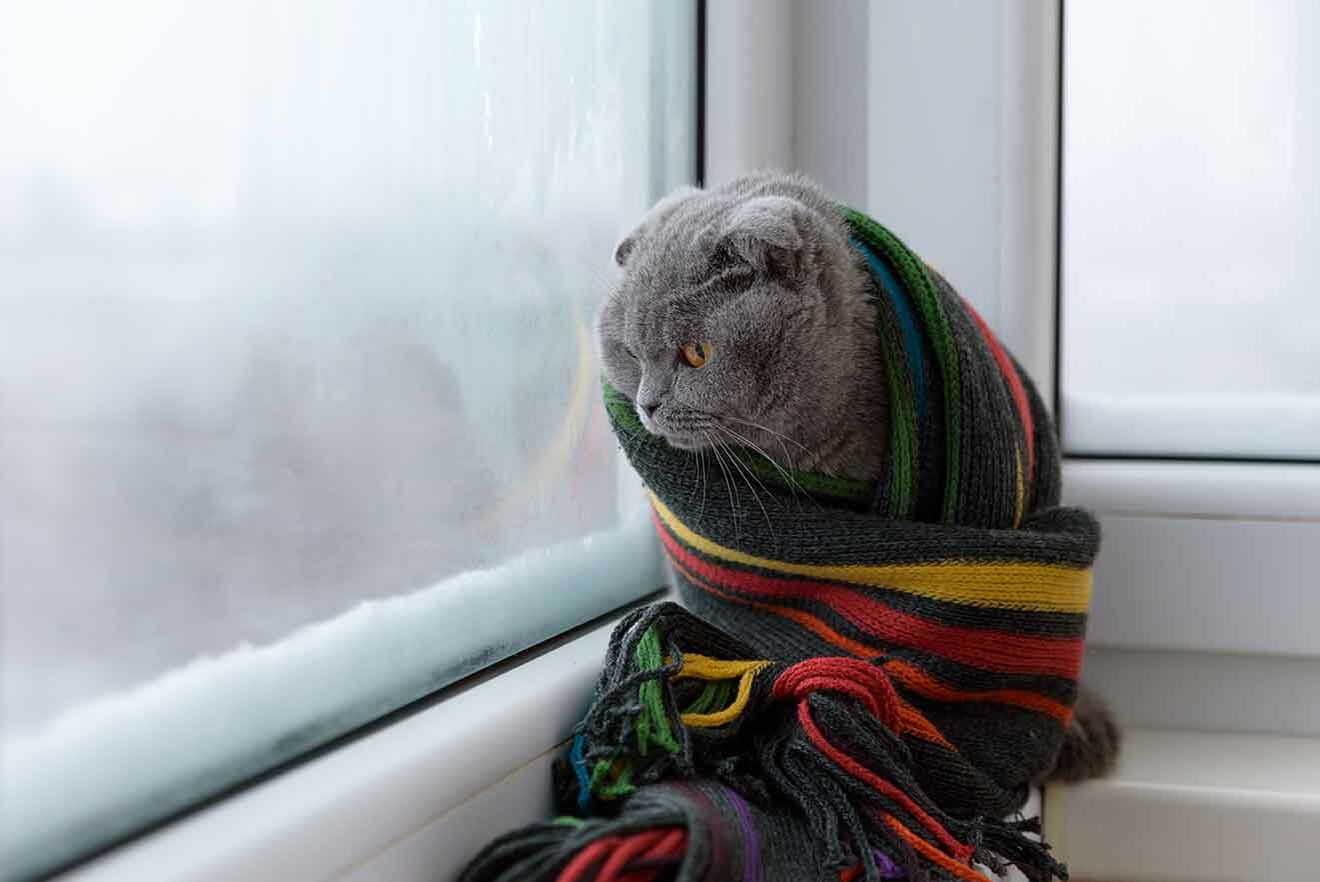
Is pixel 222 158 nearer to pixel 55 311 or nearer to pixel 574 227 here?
pixel 55 311

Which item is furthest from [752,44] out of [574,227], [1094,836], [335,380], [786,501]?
[1094,836]

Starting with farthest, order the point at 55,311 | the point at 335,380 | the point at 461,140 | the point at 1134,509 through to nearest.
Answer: the point at 1134,509 < the point at 461,140 < the point at 335,380 < the point at 55,311

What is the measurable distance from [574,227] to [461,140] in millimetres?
194

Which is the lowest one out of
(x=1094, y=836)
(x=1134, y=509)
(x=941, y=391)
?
(x=1094, y=836)

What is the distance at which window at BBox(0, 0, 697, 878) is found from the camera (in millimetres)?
444

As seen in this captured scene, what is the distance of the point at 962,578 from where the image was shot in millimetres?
726

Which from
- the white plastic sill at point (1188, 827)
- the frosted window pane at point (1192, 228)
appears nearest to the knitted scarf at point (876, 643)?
the white plastic sill at point (1188, 827)

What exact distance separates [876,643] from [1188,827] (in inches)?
17.8

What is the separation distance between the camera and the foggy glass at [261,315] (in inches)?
17.6

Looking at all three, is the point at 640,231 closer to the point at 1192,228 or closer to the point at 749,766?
the point at 749,766

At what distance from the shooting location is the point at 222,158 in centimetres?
54

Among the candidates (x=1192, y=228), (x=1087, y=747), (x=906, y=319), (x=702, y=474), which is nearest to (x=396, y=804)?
(x=702, y=474)

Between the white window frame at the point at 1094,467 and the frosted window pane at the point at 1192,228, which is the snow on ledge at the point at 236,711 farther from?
the frosted window pane at the point at 1192,228

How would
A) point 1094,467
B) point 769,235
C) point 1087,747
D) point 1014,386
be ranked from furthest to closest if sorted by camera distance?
point 1094,467 → point 1087,747 → point 1014,386 → point 769,235
